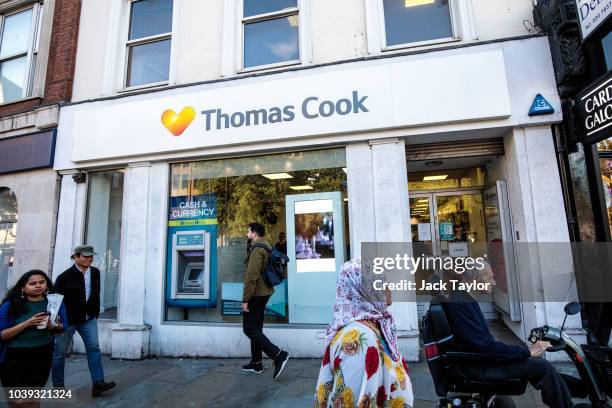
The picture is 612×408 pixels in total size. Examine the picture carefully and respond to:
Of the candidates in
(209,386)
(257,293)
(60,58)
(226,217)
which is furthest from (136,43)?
(209,386)

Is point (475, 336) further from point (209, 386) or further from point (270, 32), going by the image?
point (270, 32)

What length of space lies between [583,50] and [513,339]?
14.0 ft

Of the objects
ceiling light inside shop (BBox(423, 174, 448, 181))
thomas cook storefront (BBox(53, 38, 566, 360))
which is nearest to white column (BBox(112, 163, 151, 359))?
thomas cook storefront (BBox(53, 38, 566, 360))

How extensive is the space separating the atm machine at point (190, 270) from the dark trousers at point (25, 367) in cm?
279

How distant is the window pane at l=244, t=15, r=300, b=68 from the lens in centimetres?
638

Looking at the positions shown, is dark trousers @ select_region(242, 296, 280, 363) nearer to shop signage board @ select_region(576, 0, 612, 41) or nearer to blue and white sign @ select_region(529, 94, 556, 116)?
blue and white sign @ select_region(529, 94, 556, 116)

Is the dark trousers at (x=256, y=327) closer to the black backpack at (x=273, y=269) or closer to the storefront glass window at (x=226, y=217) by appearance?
the black backpack at (x=273, y=269)

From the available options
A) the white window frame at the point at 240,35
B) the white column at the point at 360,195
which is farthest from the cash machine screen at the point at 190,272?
the white window frame at the point at 240,35

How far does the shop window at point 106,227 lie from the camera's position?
21.9 feet

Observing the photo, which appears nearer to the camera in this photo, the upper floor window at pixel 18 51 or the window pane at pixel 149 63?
the window pane at pixel 149 63

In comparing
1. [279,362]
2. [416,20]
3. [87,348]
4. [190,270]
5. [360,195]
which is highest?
[416,20]

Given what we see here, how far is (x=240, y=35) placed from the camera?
21.4 ft

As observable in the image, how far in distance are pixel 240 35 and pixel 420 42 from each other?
124 inches

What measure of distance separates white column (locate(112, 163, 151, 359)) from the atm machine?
1.53ft
